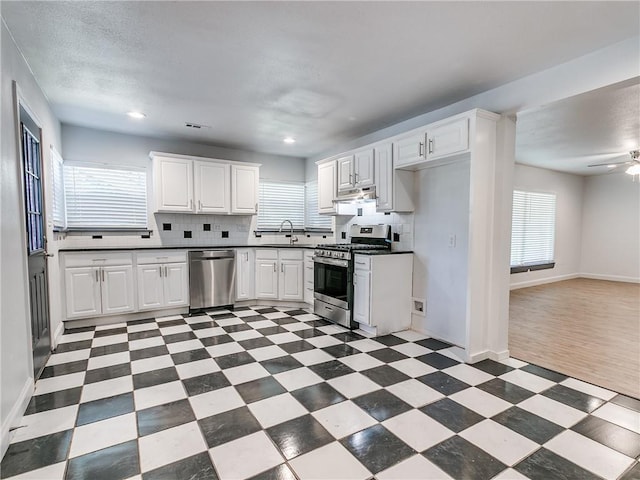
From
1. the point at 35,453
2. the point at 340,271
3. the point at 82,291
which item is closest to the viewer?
the point at 35,453

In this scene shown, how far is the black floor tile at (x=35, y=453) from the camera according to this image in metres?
1.62

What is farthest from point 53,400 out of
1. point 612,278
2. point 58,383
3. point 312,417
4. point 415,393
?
point 612,278

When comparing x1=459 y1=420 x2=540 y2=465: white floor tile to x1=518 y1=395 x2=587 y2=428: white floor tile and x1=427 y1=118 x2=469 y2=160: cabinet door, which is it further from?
x1=427 y1=118 x2=469 y2=160: cabinet door

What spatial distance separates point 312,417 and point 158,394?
112 cm

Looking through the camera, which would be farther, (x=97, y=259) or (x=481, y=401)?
(x=97, y=259)

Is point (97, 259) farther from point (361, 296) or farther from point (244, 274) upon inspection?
point (361, 296)

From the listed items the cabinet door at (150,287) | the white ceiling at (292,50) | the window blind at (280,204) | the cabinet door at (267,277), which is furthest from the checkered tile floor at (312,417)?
the window blind at (280,204)

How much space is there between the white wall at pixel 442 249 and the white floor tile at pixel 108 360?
2.95m

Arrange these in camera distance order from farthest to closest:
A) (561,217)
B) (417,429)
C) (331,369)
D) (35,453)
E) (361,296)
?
(561,217) → (361,296) → (331,369) → (417,429) → (35,453)

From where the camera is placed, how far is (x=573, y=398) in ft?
7.54

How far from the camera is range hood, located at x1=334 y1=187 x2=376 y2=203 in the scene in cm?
388

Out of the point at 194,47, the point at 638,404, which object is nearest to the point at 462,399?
the point at 638,404

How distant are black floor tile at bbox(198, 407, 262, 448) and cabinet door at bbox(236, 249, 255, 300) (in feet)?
9.11

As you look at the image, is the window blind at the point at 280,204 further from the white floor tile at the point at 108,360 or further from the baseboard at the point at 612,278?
the baseboard at the point at 612,278
